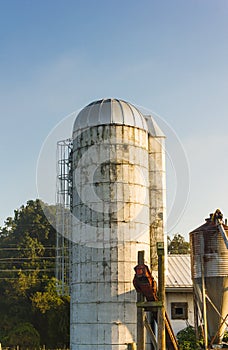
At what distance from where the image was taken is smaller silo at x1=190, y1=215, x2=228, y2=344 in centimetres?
2061

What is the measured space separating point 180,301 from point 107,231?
5.03 meters

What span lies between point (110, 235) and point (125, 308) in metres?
3.49

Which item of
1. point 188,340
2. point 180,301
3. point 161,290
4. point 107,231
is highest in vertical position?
point 107,231

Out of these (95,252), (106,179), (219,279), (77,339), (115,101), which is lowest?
(77,339)

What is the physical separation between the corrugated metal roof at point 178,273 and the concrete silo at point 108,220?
1789 millimetres

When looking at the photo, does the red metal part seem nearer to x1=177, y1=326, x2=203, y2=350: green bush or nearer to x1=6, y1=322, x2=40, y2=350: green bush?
x1=177, y1=326, x2=203, y2=350: green bush

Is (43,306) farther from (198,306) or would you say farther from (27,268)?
(198,306)

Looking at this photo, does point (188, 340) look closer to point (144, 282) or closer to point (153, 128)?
point (144, 282)

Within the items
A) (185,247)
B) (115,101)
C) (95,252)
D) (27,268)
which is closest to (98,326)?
(95,252)

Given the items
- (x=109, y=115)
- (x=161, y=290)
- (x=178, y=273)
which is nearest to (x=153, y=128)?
(x=109, y=115)

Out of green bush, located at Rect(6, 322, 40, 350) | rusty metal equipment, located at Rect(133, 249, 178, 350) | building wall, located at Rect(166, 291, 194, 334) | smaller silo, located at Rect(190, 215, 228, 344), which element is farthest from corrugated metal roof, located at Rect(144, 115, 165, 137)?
green bush, located at Rect(6, 322, 40, 350)

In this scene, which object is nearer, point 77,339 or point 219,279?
point 219,279

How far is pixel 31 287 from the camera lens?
137ft

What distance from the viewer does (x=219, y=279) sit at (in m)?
20.6
